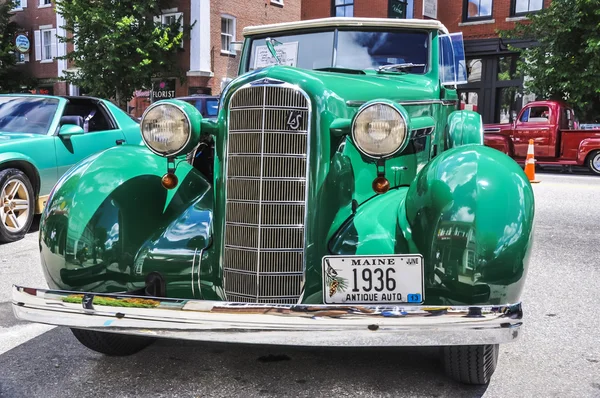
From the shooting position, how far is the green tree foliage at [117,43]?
20.8 metres

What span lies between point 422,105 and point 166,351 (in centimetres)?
230

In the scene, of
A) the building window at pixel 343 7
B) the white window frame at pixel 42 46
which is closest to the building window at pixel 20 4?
the white window frame at pixel 42 46

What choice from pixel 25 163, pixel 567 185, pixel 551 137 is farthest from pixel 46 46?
pixel 567 185

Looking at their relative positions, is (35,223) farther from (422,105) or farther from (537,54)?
(537,54)

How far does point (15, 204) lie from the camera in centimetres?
608

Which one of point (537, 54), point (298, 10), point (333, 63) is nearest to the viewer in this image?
point (333, 63)

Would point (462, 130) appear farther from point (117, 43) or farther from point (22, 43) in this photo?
point (22, 43)

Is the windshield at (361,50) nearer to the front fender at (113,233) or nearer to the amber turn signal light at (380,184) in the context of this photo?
the amber turn signal light at (380,184)

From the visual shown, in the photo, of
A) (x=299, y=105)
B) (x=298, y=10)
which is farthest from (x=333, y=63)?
(x=298, y=10)

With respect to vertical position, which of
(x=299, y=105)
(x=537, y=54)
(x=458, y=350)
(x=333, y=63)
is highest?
(x=537, y=54)

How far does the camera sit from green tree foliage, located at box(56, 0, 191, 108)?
20.8m

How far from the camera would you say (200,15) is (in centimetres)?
2297

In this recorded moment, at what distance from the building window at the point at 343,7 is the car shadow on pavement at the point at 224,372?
862 inches

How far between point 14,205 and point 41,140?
830 mm
